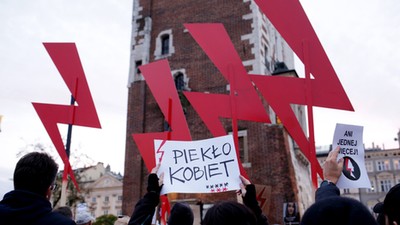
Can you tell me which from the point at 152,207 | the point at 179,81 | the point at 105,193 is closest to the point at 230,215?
the point at 152,207

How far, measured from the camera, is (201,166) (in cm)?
487

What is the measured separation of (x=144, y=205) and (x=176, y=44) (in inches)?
620

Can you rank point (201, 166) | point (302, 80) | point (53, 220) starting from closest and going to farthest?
point (53, 220), point (201, 166), point (302, 80)

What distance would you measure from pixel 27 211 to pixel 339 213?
1903mm

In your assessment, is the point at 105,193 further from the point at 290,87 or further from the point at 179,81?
the point at 290,87

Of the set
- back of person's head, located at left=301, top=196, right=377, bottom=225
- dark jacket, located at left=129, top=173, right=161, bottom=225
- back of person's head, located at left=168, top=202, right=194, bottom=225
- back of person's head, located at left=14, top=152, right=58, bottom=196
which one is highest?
back of person's head, located at left=14, top=152, right=58, bottom=196

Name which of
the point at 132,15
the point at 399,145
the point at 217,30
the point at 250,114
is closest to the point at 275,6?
the point at 217,30

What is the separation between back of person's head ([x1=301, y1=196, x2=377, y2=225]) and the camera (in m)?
1.73

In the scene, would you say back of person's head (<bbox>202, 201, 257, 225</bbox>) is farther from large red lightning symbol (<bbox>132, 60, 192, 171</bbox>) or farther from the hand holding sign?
large red lightning symbol (<bbox>132, 60, 192, 171</bbox>)

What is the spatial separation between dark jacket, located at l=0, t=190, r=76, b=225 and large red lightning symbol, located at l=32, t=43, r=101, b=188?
482 cm

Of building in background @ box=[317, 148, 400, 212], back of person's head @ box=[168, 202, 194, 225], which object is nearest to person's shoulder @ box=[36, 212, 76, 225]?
back of person's head @ box=[168, 202, 194, 225]

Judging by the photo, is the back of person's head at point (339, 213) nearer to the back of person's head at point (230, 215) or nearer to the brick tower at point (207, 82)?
the back of person's head at point (230, 215)

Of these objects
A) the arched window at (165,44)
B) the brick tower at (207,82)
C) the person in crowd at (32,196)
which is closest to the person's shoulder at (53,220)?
the person in crowd at (32,196)

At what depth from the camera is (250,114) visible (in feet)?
22.7
